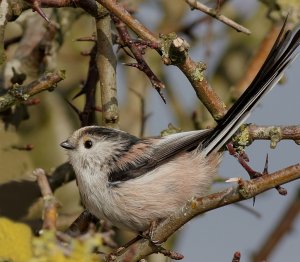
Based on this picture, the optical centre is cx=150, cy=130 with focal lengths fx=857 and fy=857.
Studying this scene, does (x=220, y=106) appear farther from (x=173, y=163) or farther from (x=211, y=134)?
(x=173, y=163)

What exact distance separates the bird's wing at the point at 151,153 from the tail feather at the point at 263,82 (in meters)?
0.20

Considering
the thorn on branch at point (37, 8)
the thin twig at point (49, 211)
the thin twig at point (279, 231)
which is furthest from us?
the thin twig at point (279, 231)

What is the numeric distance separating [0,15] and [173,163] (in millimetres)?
1020

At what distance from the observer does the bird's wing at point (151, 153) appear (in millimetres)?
3861

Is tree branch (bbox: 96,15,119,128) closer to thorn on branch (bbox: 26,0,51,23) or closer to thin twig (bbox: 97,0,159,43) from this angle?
thin twig (bbox: 97,0,159,43)

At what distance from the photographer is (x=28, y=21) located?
5.02 meters

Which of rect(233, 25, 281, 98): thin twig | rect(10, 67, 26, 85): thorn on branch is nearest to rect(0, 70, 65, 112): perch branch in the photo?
rect(10, 67, 26, 85): thorn on branch

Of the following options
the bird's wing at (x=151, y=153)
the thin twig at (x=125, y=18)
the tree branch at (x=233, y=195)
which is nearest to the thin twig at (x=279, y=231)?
the bird's wing at (x=151, y=153)

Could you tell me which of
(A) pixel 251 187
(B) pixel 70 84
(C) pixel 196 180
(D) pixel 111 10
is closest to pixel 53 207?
(A) pixel 251 187

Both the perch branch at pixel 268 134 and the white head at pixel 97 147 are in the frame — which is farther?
the white head at pixel 97 147

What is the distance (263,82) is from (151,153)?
2.38 feet

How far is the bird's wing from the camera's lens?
3.86 meters

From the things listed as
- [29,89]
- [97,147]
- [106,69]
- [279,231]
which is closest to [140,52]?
[106,69]

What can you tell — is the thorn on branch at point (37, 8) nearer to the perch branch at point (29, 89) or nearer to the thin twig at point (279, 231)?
the perch branch at point (29, 89)
